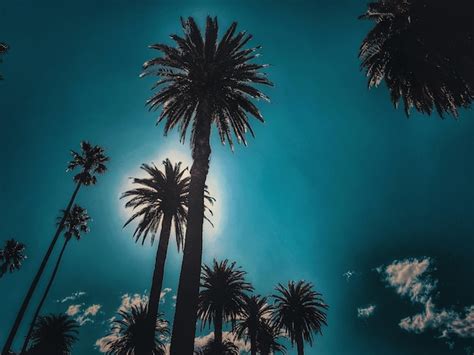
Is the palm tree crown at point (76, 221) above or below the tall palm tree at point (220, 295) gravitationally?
above

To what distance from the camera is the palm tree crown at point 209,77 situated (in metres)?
15.9

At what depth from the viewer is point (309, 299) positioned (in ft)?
121

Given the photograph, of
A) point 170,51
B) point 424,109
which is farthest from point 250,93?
point 424,109

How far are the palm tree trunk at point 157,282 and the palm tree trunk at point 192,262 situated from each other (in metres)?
11.4

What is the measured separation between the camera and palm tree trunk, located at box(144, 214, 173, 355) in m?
19.3

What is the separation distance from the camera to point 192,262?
34.4 feet

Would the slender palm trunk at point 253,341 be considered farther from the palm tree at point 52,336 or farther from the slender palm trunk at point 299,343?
the palm tree at point 52,336

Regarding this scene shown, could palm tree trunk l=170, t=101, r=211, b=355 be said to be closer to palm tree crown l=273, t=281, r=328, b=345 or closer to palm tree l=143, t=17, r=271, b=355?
palm tree l=143, t=17, r=271, b=355

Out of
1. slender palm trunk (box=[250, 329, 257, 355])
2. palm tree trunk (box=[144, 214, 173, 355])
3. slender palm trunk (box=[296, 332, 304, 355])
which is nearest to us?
palm tree trunk (box=[144, 214, 173, 355])

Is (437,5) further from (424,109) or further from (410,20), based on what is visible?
(424,109)

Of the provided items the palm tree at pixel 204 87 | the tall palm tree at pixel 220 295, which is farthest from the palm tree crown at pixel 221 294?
the palm tree at pixel 204 87

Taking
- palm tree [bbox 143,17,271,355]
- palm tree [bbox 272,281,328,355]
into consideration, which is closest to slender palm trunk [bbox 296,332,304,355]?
palm tree [bbox 272,281,328,355]

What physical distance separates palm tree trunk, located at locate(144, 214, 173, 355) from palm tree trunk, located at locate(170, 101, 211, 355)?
37.3 feet

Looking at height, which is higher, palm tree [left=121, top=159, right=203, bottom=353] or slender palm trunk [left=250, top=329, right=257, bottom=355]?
palm tree [left=121, top=159, right=203, bottom=353]
